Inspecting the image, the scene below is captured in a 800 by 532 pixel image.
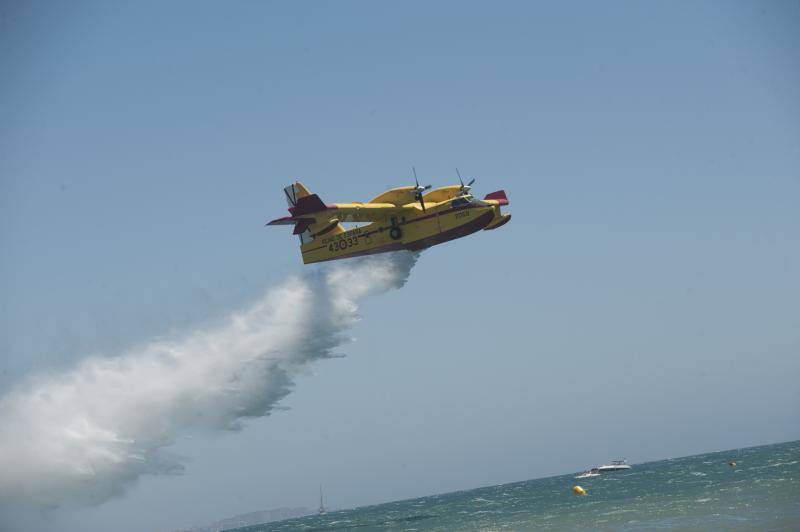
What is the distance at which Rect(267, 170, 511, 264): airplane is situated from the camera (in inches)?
1529

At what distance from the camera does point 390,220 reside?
40.2 meters

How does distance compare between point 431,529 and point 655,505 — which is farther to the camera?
point 431,529

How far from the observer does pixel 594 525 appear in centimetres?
4731

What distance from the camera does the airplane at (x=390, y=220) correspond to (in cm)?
3884

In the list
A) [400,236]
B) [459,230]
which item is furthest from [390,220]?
[459,230]

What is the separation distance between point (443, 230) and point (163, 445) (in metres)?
17.3

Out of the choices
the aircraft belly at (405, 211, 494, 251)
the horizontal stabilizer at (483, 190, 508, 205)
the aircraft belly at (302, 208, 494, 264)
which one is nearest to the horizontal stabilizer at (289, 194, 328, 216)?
the aircraft belly at (302, 208, 494, 264)

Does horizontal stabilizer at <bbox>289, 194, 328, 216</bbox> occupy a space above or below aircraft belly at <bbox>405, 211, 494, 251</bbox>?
above

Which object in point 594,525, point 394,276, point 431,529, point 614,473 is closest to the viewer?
point 394,276

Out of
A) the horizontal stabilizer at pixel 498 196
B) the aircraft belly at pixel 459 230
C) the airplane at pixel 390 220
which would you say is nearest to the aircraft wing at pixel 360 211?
the airplane at pixel 390 220

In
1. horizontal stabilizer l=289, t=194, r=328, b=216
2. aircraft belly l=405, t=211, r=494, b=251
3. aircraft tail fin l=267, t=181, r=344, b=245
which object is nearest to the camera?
aircraft belly l=405, t=211, r=494, b=251

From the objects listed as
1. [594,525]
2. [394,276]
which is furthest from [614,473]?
[394,276]

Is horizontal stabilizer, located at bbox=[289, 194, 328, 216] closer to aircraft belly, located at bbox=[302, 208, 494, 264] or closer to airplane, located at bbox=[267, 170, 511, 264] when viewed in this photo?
airplane, located at bbox=[267, 170, 511, 264]

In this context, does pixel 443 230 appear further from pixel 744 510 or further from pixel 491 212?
pixel 744 510
